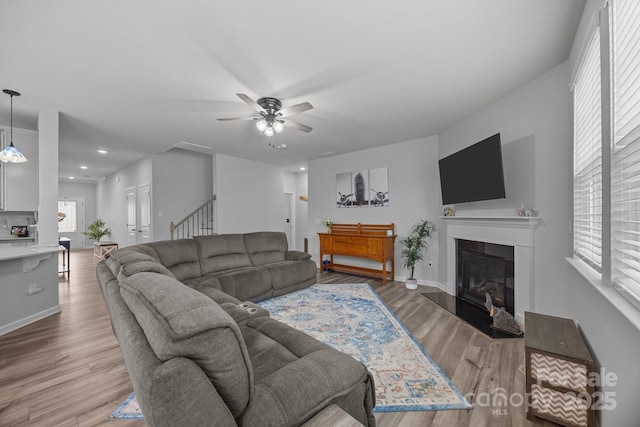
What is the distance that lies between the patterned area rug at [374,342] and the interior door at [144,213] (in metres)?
4.00

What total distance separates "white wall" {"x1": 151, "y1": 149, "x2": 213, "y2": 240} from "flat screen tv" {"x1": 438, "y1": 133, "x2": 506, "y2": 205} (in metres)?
5.44

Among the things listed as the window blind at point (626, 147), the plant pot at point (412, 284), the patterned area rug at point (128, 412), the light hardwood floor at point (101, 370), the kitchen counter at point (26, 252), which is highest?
the window blind at point (626, 147)

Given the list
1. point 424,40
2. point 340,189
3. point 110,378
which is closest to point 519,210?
point 424,40

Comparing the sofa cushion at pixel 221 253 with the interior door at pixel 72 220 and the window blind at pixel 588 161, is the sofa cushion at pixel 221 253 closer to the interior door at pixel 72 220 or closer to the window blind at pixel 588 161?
the window blind at pixel 588 161

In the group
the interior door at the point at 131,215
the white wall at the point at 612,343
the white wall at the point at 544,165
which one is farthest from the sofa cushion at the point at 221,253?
the interior door at the point at 131,215

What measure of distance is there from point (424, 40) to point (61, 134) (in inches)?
217

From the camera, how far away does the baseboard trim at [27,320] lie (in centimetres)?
277

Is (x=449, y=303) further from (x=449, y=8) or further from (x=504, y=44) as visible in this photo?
(x=449, y=8)

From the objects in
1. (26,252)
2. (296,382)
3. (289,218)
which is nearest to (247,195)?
(289,218)

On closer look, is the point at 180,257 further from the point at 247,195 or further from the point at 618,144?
the point at 618,144

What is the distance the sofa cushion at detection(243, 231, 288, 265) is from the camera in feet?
13.7

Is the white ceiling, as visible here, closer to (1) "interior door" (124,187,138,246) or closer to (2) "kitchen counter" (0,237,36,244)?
(2) "kitchen counter" (0,237,36,244)

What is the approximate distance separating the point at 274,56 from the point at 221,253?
2.67 m

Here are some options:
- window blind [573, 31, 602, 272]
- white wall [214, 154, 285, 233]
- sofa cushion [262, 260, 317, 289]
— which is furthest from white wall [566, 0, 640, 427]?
white wall [214, 154, 285, 233]
